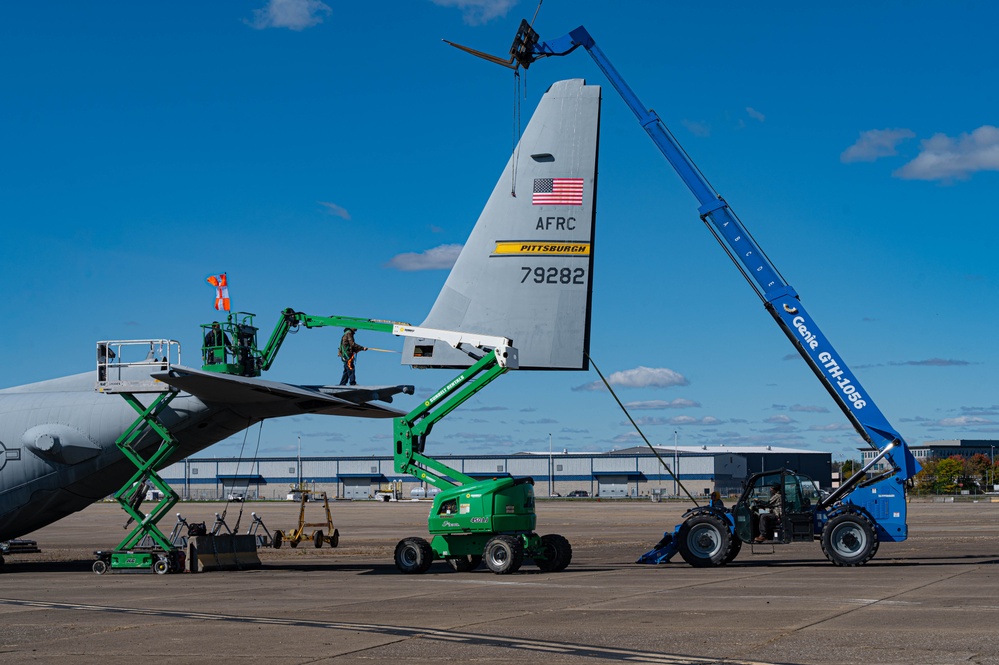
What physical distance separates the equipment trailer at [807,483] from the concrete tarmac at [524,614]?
25.2 inches

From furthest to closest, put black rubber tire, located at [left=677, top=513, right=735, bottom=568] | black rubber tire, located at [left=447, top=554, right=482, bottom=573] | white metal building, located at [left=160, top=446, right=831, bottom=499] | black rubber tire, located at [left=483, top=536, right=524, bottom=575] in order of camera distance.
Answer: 1. white metal building, located at [left=160, top=446, right=831, bottom=499]
2. black rubber tire, located at [left=677, top=513, right=735, bottom=568]
3. black rubber tire, located at [left=447, top=554, right=482, bottom=573]
4. black rubber tire, located at [left=483, top=536, right=524, bottom=575]

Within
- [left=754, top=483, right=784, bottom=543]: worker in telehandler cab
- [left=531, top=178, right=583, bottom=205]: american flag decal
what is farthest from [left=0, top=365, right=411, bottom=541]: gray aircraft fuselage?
[left=754, top=483, right=784, bottom=543]: worker in telehandler cab

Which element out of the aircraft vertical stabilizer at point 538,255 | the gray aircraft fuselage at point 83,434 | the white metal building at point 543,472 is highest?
the aircraft vertical stabilizer at point 538,255

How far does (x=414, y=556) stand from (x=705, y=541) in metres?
6.67

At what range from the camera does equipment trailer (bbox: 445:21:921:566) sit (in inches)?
956

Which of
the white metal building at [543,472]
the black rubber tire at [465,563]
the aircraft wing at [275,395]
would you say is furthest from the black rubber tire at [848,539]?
the white metal building at [543,472]

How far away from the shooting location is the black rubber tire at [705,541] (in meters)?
24.7

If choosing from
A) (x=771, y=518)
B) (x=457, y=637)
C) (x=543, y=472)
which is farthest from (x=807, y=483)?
(x=543, y=472)

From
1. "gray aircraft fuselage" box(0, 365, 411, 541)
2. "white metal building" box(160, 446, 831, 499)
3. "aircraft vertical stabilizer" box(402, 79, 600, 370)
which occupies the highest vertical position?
"aircraft vertical stabilizer" box(402, 79, 600, 370)

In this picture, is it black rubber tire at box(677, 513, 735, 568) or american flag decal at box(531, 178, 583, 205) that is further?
american flag decal at box(531, 178, 583, 205)

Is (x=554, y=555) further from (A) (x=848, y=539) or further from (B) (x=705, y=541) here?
(A) (x=848, y=539)

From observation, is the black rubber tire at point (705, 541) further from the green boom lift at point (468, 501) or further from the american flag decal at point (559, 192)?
the american flag decal at point (559, 192)

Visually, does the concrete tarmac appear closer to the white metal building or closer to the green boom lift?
the green boom lift

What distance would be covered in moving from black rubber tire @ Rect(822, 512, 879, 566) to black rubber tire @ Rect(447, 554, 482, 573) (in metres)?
7.85
